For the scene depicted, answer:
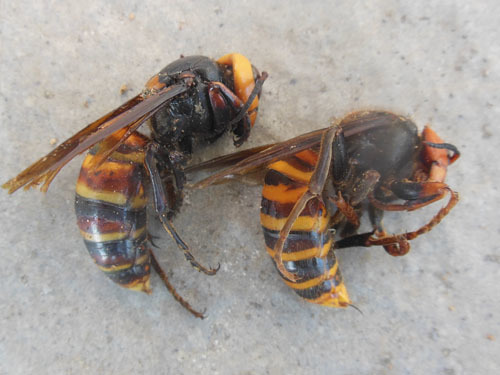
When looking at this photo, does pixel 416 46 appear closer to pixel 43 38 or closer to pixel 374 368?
pixel 374 368

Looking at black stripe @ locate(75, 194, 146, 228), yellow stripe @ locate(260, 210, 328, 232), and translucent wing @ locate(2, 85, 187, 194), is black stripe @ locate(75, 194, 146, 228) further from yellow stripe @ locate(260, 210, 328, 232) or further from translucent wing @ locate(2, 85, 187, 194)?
yellow stripe @ locate(260, 210, 328, 232)

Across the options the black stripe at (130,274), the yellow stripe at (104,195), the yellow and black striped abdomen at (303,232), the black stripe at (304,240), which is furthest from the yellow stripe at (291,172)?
the black stripe at (130,274)

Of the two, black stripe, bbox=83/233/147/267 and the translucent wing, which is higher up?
the translucent wing

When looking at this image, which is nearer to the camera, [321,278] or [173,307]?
[321,278]

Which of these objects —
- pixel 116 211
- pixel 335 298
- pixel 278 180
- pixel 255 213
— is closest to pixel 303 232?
pixel 278 180

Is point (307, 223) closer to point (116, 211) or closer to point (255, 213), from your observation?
point (255, 213)

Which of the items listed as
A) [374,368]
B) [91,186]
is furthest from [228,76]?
[374,368]

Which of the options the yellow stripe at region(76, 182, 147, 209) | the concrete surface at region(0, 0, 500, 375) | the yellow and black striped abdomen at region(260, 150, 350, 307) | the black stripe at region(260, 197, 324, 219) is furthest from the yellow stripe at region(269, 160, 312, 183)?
the yellow stripe at region(76, 182, 147, 209)

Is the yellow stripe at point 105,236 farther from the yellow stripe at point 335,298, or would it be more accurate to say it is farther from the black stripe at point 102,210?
the yellow stripe at point 335,298
